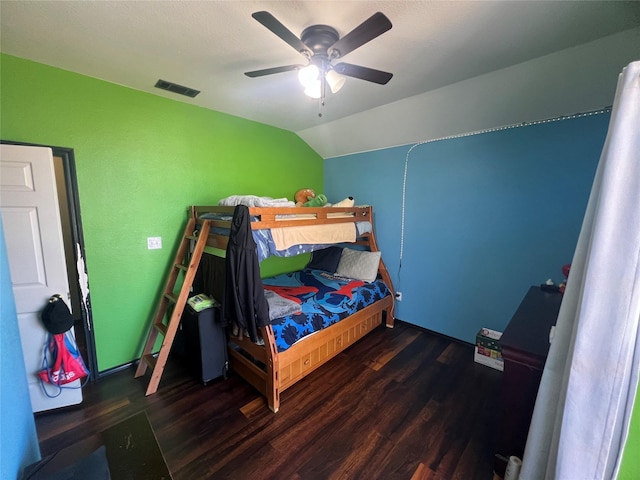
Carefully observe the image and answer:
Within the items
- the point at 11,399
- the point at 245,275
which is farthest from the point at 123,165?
the point at 11,399

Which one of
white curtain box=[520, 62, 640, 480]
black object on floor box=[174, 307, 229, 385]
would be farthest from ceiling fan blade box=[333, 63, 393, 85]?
black object on floor box=[174, 307, 229, 385]

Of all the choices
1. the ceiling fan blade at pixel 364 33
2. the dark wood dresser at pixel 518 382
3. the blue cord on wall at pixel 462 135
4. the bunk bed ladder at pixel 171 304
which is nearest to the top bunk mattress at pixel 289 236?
the bunk bed ladder at pixel 171 304

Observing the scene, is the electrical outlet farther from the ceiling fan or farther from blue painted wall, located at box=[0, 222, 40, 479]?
the ceiling fan

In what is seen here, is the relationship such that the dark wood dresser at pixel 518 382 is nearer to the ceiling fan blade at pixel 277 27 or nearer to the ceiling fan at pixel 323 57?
the ceiling fan at pixel 323 57

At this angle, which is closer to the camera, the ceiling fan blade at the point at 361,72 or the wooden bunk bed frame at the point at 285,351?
the ceiling fan blade at the point at 361,72

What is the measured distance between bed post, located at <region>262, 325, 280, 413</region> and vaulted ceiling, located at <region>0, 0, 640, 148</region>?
6.42 feet

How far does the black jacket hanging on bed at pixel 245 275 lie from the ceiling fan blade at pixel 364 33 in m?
1.15

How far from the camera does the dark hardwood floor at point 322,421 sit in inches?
59.9

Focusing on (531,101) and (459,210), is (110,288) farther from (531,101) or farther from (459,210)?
(531,101)

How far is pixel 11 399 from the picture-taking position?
81cm

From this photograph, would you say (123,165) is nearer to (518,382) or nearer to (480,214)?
(518,382)

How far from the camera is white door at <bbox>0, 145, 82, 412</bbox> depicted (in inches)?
66.7

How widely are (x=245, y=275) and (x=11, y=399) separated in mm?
1195

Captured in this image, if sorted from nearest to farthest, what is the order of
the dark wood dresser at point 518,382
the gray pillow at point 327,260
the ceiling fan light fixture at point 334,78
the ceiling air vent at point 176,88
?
the dark wood dresser at point 518,382, the ceiling fan light fixture at point 334,78, the ceiling air vent at point 176,88, the gray pillow at point 327,260
